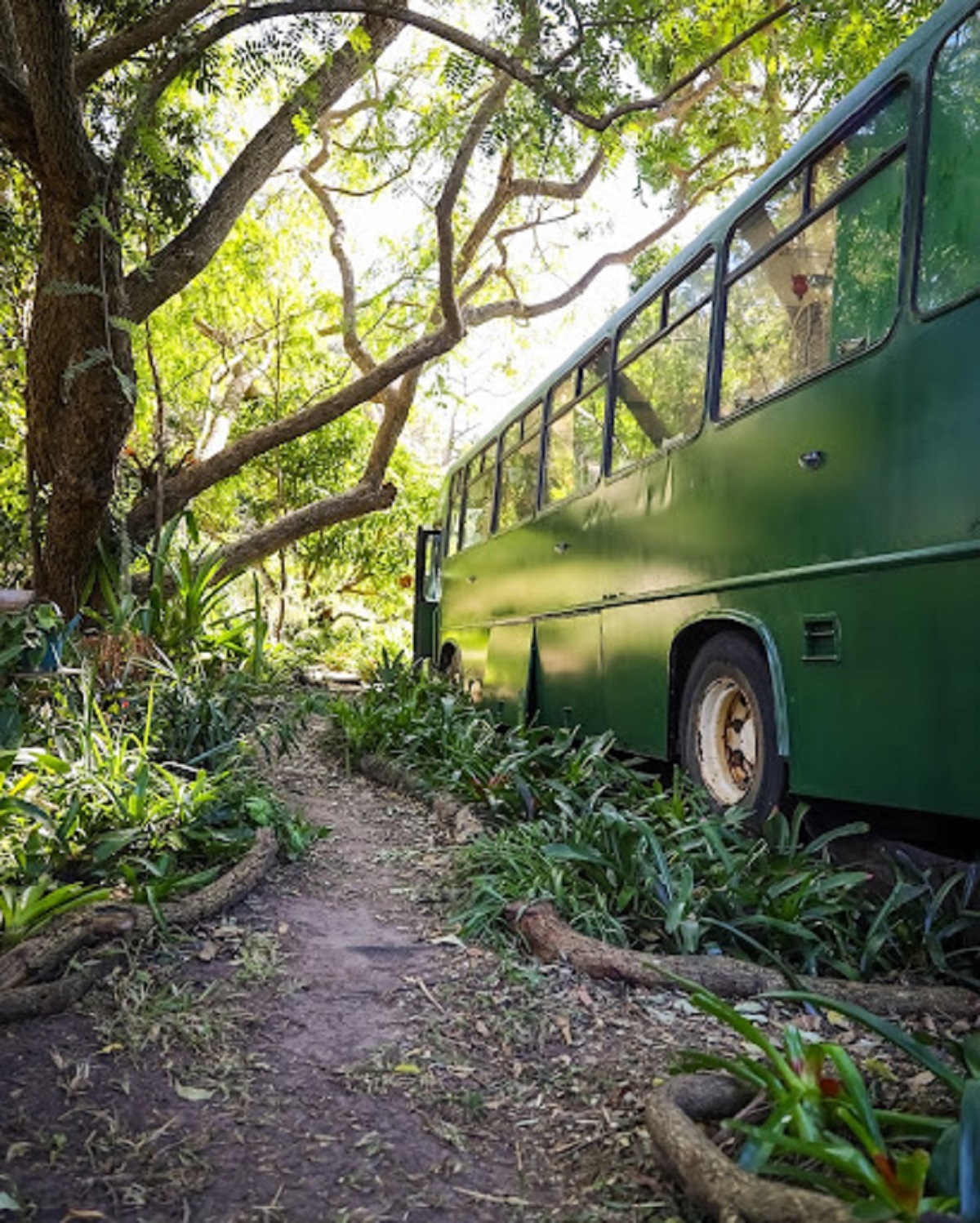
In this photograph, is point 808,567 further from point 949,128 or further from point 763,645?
point 949,128

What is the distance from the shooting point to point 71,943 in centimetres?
279

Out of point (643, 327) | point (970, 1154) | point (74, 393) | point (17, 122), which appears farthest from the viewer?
point (74, 393)

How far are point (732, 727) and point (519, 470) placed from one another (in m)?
3.80

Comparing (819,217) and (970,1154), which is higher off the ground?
(819,217)

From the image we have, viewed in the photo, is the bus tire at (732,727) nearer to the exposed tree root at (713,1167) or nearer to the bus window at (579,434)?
the bus window at (579,434)

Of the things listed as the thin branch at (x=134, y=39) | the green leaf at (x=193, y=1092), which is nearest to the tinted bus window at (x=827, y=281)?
the green leaf at (x=193, y=1092)

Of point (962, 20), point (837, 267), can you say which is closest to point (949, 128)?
point (962, 20)

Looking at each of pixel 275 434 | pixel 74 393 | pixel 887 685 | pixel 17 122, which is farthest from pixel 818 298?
pixel 275 434

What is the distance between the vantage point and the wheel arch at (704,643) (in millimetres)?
3768

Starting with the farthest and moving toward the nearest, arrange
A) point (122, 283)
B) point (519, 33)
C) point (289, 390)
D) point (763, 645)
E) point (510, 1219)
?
point (289, 390) < point (122, 283) < point (519, 33) < point (763, 645) < point (510, 1219)

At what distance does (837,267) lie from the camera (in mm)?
3617

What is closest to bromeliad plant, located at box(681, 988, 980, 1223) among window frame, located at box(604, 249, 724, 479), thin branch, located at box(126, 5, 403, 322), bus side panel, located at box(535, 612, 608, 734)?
window frame, located at box(604, 249, 724, 479)

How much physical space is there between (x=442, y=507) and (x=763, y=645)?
7.49 m

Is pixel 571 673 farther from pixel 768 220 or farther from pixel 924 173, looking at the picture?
pixel 924 173
